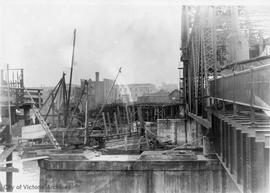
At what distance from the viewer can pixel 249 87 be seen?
8.56 metres

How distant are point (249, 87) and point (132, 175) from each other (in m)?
8.59

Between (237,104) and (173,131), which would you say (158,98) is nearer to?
(173,131)

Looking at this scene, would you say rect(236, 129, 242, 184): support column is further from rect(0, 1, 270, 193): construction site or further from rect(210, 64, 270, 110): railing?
rect(210, 64, 270, 110): railing

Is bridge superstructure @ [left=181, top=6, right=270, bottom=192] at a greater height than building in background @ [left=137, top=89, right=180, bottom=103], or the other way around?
bridge superstructure @ [left=181, top=6, right=270, bottom=192]

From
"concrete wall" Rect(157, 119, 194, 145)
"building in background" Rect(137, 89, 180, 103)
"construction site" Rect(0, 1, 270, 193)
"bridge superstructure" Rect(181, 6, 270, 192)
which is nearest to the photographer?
"bridge superstructure" Rect(181, 6, 270, 192)

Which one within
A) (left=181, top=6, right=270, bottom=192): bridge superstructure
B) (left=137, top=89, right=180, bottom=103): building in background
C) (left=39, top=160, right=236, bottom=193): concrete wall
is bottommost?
(left=39, top=160, right=236, bottom=193): concrete wall

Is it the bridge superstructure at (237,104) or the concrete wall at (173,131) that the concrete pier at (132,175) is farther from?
the concrete wall at (173,131)

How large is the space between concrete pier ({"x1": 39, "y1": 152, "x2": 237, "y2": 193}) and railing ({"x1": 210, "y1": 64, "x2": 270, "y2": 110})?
4.26m

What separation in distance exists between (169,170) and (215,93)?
415 cm

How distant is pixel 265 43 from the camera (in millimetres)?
31141

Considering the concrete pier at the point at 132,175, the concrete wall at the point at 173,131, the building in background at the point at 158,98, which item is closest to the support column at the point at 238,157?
the concrete pier at the point at 132,175

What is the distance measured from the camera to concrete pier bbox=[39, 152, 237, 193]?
15.2m

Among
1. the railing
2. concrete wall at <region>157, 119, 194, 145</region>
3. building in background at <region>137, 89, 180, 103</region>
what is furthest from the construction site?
building in background at <region>137, 89, 180, 103</region>

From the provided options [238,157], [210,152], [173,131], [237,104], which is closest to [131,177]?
[210,152]
